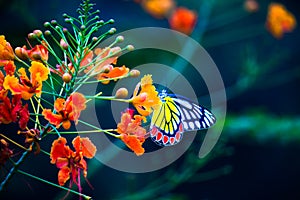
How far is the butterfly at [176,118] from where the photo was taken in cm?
162

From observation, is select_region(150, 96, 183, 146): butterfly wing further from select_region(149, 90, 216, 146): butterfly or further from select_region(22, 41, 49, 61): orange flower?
select_region(22, 41, 49, 61): orange flower

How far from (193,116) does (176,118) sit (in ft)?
0.23

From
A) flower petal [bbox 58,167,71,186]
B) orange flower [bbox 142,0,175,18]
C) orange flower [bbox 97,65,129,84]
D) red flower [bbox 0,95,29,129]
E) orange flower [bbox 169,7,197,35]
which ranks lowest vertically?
flower petal [bbox 58,167,71,186]

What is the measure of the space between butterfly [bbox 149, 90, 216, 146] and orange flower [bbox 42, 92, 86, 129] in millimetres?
492

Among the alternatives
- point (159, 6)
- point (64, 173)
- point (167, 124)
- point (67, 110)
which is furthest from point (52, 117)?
point (159, 6)

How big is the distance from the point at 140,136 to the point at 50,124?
0.24 meters

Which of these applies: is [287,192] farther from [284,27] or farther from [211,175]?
[284,27]

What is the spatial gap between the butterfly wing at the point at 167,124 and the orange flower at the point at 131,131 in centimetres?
25

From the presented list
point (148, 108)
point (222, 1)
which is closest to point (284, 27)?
point (222, 1)

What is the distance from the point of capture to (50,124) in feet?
3.68

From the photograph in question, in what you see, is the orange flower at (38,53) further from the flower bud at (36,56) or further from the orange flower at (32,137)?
the orange flower at (32,137)

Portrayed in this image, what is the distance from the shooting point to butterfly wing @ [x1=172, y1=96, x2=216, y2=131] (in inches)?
68.4

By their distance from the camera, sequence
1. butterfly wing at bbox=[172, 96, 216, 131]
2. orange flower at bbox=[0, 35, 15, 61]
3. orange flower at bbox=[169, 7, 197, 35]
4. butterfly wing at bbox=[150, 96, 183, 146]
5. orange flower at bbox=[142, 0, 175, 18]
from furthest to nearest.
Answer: orange flower at bbox=[142, 0, 175, 18], orange flower at bbox=[169, 7, 197, 35], butterfly wing at bbox=[172, 96, 216, 131], butterfly wing at bbox=[150, 96, 183, 146], orange flower at bbox=[0, 35, 15, 61]

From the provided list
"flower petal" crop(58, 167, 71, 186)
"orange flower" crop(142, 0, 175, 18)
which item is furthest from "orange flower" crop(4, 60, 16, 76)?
"orange flower" crop(142, 0, 175, 18)
